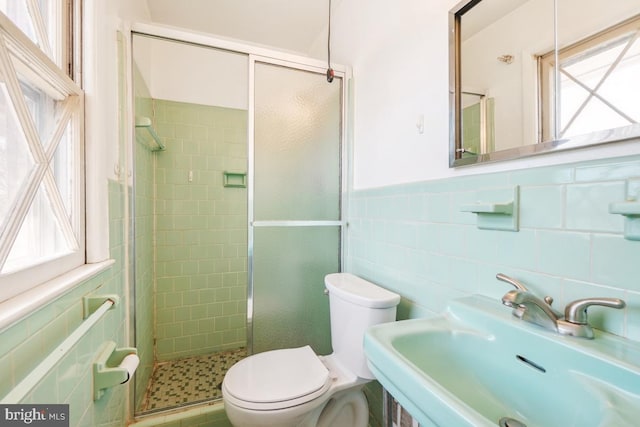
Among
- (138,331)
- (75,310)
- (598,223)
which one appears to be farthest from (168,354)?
(598,223)

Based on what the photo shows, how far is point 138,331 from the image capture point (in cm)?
152

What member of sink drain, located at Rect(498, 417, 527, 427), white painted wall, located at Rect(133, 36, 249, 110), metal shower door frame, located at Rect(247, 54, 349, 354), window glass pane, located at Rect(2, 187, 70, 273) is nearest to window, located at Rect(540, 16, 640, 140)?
sink drain, located at Rect(498, 417, 527, 427)

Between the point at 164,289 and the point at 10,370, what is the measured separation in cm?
177

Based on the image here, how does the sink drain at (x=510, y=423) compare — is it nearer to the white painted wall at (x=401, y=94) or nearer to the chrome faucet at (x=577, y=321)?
the chrome faucet at (x=577, y=321)

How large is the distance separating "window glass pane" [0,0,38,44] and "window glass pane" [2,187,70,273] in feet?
1.30

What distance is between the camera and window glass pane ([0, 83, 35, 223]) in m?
0.56

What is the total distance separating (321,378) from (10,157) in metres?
1.23

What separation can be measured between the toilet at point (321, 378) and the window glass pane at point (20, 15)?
1306mm

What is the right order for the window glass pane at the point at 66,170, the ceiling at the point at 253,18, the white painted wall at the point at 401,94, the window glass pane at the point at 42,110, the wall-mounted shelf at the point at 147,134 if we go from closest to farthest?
the window glass pane at the point at 42,110, the window glass pane at the point at 66,170, the white painted wall at the point at 401,94, the wall-mounted shelf at the point at 147,134, the ceiling at the point at 253,18

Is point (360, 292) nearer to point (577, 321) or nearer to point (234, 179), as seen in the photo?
point (577, 321)

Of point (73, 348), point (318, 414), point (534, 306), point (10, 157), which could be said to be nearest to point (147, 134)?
point (10, 157)

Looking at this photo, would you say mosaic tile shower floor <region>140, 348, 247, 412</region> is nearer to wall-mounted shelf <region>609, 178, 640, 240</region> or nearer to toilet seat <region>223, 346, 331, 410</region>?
toilet seat <region>223, 346, 331, 410</region>

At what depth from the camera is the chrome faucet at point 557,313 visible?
0.59 meters

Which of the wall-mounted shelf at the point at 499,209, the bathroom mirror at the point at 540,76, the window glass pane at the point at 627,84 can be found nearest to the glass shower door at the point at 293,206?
the bathroom mirror at the point at 540,76
